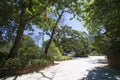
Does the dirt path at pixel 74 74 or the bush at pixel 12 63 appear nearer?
the dirt path at pixel 74 74

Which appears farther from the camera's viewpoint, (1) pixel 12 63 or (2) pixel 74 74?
(2) pixel 74 74

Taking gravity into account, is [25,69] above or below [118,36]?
below

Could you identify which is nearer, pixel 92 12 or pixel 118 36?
pixel 92 12

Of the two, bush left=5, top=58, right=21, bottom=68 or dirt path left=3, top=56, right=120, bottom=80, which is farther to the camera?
bush left=5, top=58, right=21, bottom=68

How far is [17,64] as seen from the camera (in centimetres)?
1659

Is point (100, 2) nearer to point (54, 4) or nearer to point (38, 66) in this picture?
point (54, 4)

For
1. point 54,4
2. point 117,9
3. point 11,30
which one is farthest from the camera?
point 11,30

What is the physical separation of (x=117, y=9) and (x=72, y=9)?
792cm

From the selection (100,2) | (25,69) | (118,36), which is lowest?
(25,69)

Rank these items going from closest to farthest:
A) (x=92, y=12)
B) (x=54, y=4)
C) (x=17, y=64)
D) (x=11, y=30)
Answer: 1. (x=92, y=12)
2. (x=17, y=64)
3. (x=54, y=4)
4. (x=11, y=30)

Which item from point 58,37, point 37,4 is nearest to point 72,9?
point 37,4

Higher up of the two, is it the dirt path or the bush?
the bush

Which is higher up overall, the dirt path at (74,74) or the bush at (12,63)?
the bush at (12,63)

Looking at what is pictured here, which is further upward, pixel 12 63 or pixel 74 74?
pixel 12 63
